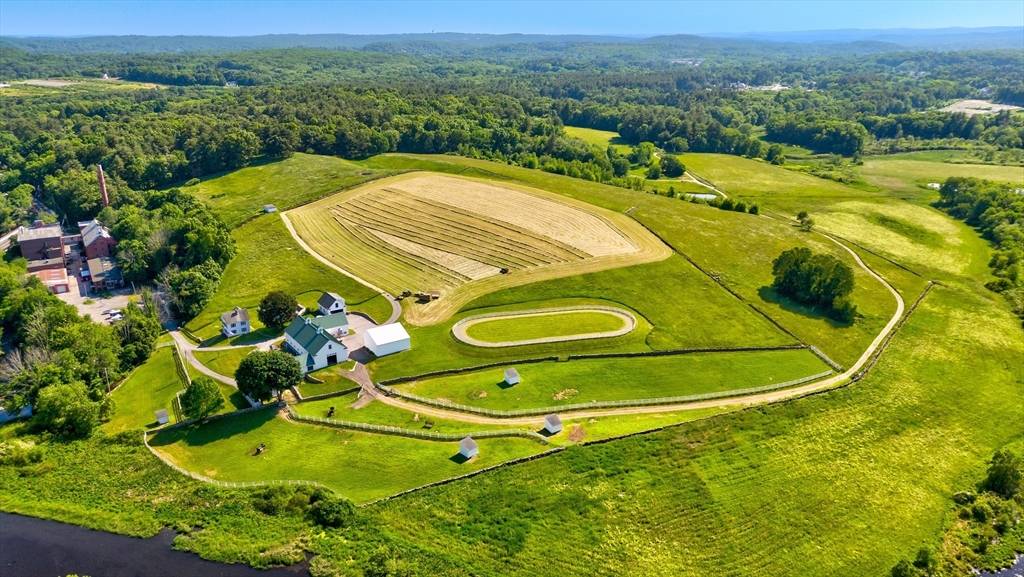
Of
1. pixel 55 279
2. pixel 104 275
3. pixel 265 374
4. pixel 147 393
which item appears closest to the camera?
pixel 265 374

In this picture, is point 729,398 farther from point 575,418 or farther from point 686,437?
point 575,418

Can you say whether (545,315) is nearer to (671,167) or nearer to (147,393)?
(147,393)

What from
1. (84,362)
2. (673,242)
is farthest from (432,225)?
(84,362)

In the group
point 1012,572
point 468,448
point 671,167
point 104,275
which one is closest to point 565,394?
point 468,448

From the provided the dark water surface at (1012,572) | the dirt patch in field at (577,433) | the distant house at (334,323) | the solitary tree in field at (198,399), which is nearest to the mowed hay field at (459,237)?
the distant house at (334,323)

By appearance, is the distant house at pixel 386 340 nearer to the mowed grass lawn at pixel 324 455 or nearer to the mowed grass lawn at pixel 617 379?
the mowed grass lawn at pixel 617 379

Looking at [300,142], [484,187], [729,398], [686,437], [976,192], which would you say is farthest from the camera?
[300,142]
